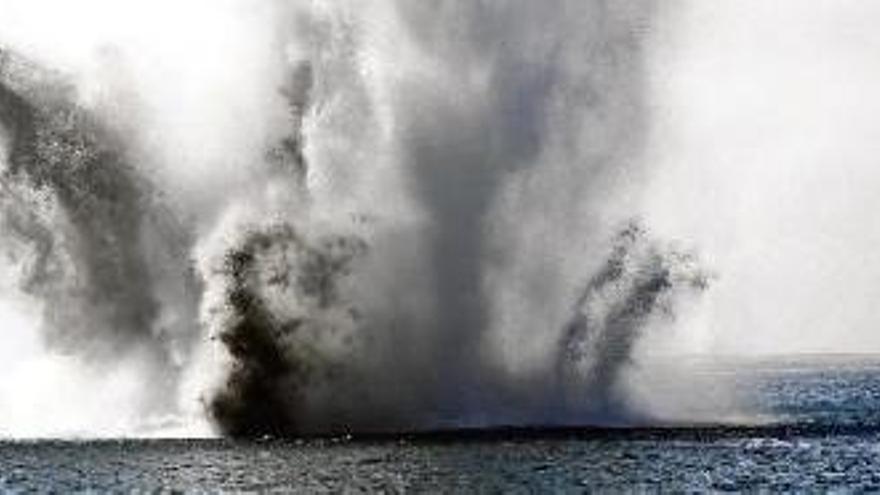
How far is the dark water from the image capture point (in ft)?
277

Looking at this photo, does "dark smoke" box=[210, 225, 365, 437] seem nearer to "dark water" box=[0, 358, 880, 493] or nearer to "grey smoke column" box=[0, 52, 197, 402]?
"dark water" box=[0, 358, 880, 493]

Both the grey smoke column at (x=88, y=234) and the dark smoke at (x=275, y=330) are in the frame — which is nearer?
the dark smoke at (x=275, y=330)

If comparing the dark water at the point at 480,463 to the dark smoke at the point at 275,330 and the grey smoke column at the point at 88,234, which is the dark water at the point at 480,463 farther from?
the grey smoke column at the point at 88,234

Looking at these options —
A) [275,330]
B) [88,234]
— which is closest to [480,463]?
[275,330]

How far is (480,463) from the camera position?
9262 cm

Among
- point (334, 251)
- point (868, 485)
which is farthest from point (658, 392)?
point (868, 485)

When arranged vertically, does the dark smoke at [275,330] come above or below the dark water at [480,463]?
above

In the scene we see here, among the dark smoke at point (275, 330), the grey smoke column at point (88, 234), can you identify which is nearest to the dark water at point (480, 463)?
the dark smoke at point (275, 330)

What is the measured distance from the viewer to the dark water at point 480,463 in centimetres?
8431

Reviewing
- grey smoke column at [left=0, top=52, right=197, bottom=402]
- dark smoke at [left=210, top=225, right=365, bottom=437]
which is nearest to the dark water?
dark smoke at [left=210, top=225, right=365, bottom=437]

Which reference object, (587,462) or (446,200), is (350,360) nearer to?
(446,200)

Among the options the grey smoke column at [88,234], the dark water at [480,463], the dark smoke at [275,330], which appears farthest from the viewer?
the grey smoke column at [88,234]

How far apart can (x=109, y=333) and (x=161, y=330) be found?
13.7 ft

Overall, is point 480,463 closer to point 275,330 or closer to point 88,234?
point 275,330
